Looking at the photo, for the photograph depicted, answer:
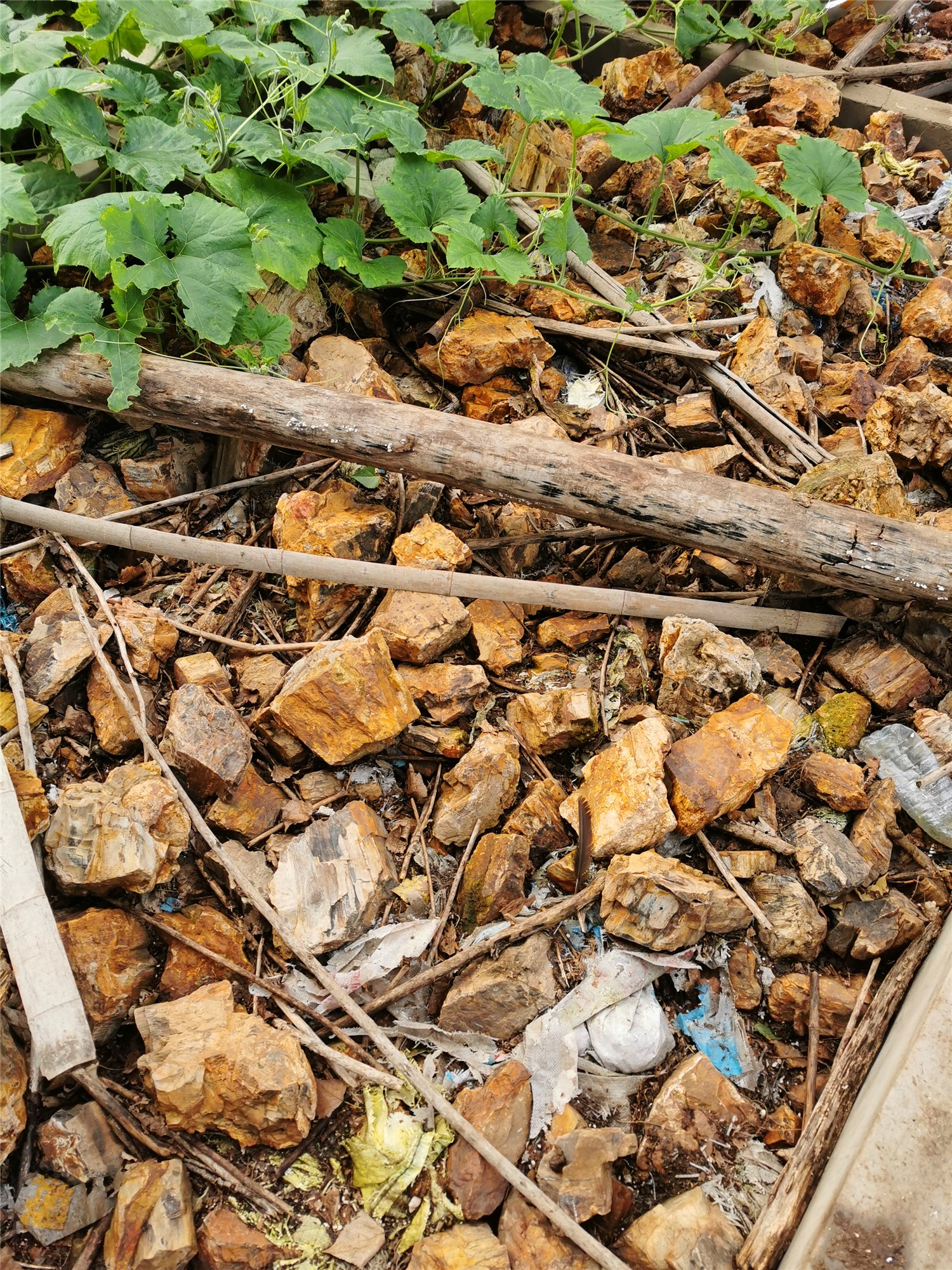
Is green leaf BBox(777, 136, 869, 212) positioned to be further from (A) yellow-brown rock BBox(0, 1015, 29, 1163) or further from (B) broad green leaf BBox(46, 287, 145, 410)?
(A) yellow-brown rock BBox(0, 1015, 29, 1163)

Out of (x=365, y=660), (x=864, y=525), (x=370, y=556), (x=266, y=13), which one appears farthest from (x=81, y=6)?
(x=864, y=525)

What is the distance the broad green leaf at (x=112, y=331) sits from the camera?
8.50 ft

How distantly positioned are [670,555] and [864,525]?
2.06ft

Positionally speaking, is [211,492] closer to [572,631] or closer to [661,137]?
[572,631]

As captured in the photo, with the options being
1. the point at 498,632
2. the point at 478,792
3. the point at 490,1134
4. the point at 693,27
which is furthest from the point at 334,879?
the point at 693,27

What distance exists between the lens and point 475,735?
2457mm

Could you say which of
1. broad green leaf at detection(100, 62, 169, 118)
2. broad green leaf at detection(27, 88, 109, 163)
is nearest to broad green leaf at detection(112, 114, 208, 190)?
broad green leaf at detection(27, 88, 109, 163)

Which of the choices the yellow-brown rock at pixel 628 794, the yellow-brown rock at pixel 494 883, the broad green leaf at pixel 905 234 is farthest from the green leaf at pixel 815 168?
the yellow-brown rock at pixel 494 883

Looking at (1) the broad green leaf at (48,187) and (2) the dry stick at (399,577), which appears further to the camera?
(1) the broad green leaf at (48,187)

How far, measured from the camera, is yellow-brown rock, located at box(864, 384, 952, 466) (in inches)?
119

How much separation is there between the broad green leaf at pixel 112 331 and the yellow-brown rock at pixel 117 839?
1274 millimetres

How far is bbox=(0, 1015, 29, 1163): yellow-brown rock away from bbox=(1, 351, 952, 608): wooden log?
70.9 inches

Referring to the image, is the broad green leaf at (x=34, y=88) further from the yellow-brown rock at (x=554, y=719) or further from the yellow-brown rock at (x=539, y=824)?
the yellow-brown rock at (x=539, y=824)

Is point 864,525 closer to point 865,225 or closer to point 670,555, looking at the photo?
point 670,555
